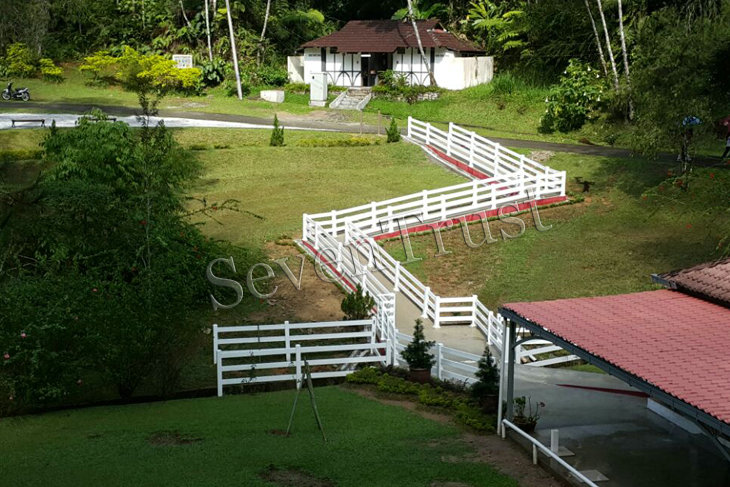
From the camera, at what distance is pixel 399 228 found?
32688 millimetres

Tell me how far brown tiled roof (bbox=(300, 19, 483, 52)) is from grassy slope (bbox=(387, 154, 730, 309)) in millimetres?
22590

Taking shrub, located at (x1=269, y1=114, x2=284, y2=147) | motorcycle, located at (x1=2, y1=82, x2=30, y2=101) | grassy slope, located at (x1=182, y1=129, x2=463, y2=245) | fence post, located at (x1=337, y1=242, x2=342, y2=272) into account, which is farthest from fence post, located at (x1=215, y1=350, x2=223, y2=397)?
motorcycle, located at (x1=2, y1=82, x2=30, y2=101)

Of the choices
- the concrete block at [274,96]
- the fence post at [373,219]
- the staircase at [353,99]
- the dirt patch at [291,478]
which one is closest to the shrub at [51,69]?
the concrete block at [274,96]

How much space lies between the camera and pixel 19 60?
57000 millimetres

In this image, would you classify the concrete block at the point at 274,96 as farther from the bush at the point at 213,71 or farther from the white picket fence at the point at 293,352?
the white picket fence at the point at 293,352

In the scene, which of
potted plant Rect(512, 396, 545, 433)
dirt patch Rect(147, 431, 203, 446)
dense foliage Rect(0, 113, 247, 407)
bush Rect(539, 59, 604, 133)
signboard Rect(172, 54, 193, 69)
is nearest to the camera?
dirt patch Rect(147, 431, 203, 446)

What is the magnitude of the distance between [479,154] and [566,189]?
19.5ft

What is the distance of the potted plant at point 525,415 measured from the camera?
15828mm

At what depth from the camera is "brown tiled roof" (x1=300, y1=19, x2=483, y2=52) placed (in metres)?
55.5

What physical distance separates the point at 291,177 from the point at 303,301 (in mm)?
13068

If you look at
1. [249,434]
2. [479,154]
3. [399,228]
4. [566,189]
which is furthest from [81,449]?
[479,154]

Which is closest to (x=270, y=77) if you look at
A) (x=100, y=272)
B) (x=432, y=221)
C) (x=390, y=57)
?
(x=390, y=57)

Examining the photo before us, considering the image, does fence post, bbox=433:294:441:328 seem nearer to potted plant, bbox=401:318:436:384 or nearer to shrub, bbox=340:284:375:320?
shrub, bbox=340:284:375:320

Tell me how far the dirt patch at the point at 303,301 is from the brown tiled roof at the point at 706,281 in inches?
414
